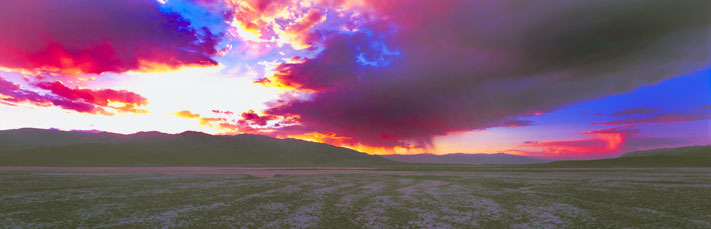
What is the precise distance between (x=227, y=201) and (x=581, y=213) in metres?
20.5

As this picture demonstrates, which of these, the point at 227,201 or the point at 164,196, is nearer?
the point at 227,201

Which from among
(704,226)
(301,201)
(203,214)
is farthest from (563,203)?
(203,214)

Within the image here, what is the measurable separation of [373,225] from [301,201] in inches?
322

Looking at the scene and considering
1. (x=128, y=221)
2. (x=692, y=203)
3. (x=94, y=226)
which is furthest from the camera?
(x=692, y=203)

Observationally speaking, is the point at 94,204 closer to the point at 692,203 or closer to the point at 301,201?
the point at 301,201

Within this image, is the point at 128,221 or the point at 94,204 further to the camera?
the point at 94,204

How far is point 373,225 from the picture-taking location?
47.1 ft

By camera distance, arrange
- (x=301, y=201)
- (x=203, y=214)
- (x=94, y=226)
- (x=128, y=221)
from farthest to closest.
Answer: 1. (x=301, y=201)
2. (x=203, y=214)
3. (x=128, y=221)
4. (x=94, y=226)

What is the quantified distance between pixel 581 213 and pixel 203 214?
19.7 meters

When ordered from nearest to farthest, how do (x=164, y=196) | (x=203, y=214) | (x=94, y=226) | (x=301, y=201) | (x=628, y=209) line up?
(x=94, y=226), (x=203, y=214), (x=628, y=209), (x=301, y=201), (x=164, y=196)

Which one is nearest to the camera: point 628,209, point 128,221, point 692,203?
point 128,221

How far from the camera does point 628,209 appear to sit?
18.0m

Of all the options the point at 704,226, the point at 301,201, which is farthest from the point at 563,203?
the point at 301,201

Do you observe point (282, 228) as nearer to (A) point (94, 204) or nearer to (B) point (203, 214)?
(B) point (203, 214)
